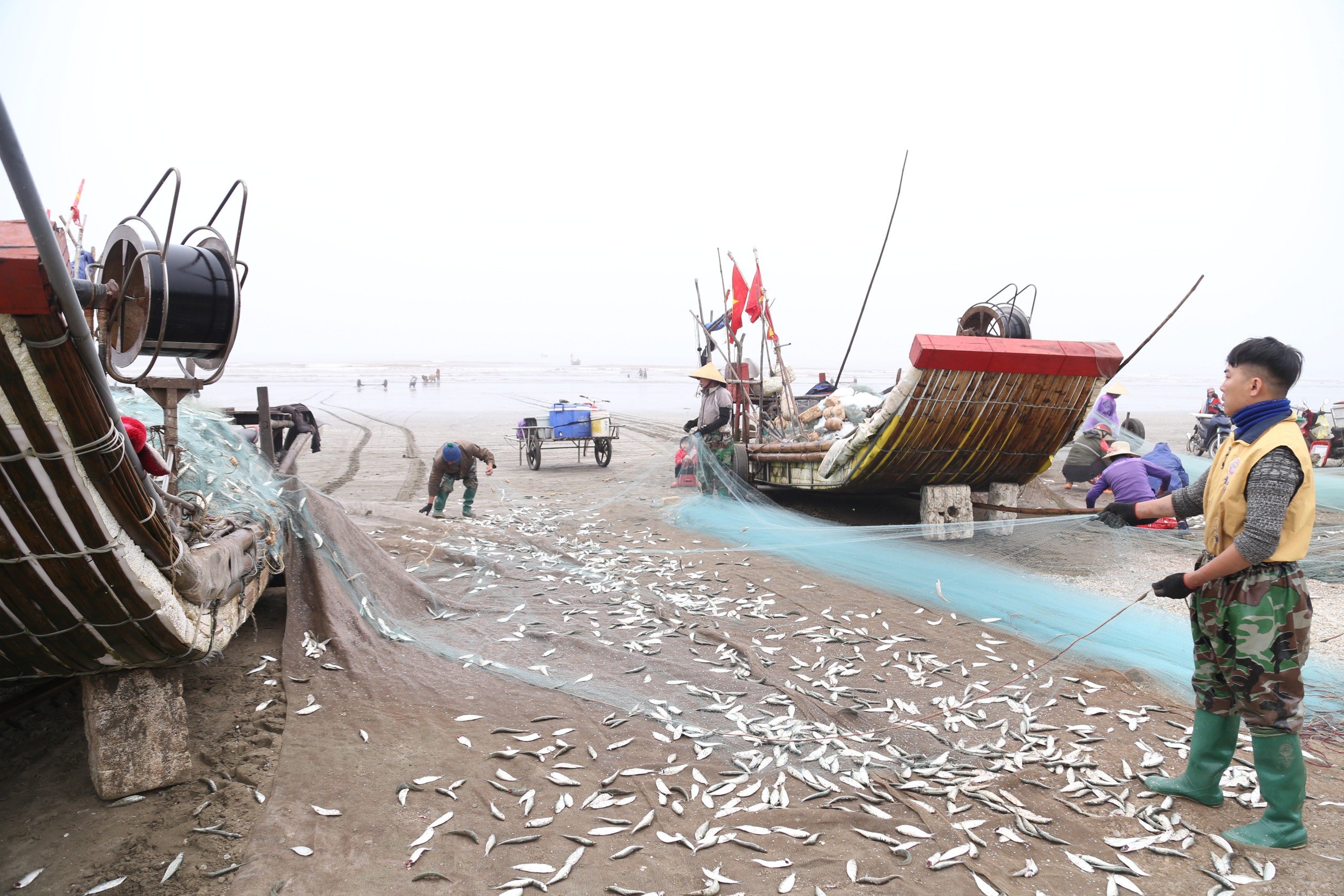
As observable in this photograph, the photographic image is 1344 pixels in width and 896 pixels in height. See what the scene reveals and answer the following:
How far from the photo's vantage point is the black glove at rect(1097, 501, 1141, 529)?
3545mm

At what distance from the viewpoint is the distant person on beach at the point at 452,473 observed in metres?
9.75

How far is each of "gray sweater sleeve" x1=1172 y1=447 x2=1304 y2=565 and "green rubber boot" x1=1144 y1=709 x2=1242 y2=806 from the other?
78 centimetres

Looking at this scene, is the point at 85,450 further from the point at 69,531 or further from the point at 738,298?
the point at 738,298

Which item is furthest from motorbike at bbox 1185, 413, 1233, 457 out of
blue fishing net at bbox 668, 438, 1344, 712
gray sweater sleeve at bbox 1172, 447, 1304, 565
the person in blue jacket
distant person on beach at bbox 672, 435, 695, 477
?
gray sweater sleeve at bbox 1172, 447, 1304, 565

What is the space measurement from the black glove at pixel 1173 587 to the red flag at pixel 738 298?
9.09 metres

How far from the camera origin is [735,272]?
38.8ft

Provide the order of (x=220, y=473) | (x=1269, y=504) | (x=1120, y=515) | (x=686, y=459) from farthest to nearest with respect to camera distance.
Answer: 1. (x=686, y=459)
2. (x=220, y=473)
3. (x=1120, y=515)
4. (x=1269, y=504)

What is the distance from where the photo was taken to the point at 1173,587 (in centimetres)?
313

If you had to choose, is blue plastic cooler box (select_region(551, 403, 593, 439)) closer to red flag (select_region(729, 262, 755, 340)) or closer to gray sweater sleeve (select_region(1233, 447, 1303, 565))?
red flag (select_region(729, 262, 755, 340))

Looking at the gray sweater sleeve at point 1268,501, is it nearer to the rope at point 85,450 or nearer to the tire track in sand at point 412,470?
the rope at point 85,450

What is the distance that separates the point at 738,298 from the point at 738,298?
0.04 feet

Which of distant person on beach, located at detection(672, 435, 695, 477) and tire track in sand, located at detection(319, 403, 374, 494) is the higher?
distant person on beach, located at detection(672, 435, 695, 477)

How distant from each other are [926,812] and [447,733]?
Answer: 226 centimetres

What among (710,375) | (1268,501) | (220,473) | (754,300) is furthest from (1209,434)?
(220,473)
